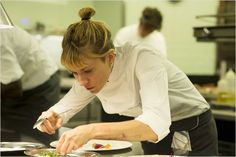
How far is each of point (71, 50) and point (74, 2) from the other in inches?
13.4

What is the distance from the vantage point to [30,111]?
157cm

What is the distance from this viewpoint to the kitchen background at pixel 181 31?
1.55 m

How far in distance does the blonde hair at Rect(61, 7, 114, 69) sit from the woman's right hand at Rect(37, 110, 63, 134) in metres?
0.18

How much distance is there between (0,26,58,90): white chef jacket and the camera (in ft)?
5.34

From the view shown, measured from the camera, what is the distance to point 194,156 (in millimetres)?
1195

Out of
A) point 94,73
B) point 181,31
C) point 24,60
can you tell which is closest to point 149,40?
point 24,60

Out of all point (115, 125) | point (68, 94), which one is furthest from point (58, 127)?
point (115, 125)

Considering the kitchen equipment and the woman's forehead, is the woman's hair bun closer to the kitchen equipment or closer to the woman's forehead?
the woman's forehead

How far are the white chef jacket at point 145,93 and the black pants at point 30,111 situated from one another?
0.14 metres

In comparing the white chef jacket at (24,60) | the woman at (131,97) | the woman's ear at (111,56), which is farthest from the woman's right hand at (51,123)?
the white chef jacket at (24,60)

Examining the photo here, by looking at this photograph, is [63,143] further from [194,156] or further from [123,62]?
[194,156]

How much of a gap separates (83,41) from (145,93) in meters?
0.20

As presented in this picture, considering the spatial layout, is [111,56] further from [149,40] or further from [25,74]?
[149,40]

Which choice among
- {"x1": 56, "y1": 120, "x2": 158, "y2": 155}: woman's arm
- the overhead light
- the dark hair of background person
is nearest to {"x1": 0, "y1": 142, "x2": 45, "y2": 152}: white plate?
{"x1": 56, "y1": 120, "x2": 158, "y2": 155}: woman's arm
